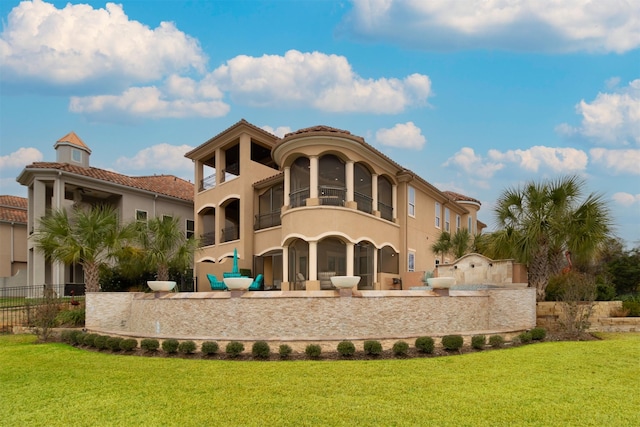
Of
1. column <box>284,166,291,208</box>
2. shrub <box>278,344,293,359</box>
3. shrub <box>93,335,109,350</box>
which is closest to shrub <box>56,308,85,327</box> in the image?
shrub <box>93,335,109,350</box>

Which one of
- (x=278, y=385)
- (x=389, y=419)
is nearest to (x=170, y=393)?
(x=278, y=385)

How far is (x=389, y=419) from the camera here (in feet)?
21.7

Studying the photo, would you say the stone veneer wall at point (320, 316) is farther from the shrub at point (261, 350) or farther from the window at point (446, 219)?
the window at point (446, 219)

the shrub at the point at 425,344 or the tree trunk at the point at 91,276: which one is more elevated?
the tree trunk at the point at 91,276

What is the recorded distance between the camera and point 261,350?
11.3m

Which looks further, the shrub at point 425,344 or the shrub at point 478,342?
the shrub at point 478,342

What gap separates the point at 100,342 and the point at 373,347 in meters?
8.20

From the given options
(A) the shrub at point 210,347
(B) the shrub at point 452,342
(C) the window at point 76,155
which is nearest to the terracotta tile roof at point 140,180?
(C) the window at point 76,155

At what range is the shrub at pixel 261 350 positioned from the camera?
37.1 ft

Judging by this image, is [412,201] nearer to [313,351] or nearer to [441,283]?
[441,283]

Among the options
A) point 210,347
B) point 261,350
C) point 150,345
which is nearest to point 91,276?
point 150,345

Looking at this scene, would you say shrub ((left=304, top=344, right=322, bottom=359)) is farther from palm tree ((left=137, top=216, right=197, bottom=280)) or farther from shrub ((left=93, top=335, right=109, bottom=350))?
palm tree ((left=137, top=216, right=197, bottom=280))

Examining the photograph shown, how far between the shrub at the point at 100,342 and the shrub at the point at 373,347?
25.6 ft

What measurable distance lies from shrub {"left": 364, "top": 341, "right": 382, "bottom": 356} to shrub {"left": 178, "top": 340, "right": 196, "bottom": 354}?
4670mm
